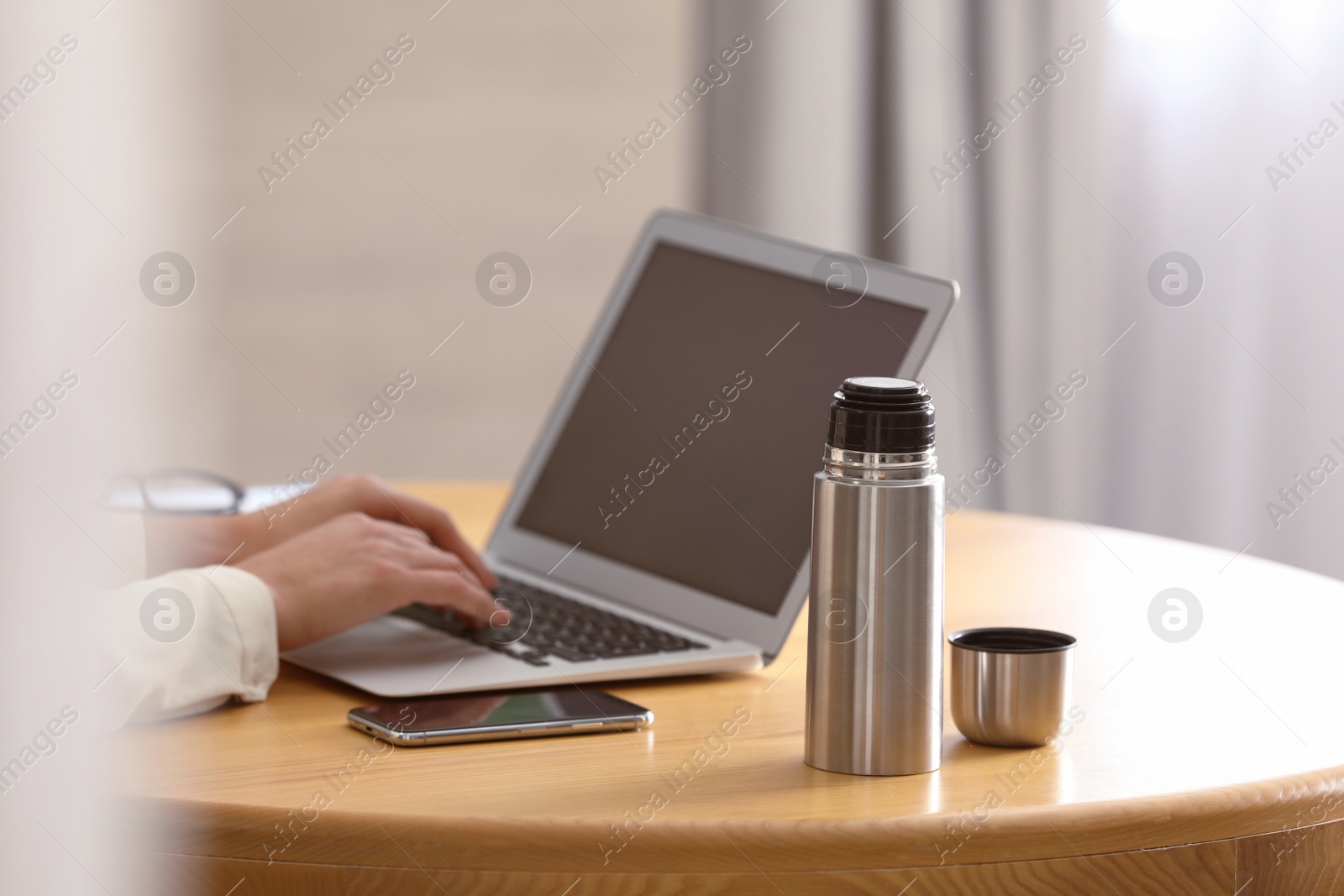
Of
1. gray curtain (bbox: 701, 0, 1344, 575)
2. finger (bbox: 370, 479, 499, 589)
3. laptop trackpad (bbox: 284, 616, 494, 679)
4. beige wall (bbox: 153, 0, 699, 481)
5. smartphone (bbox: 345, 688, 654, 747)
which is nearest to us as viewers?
smartphone (bbox: 345, 688, 654, 747)

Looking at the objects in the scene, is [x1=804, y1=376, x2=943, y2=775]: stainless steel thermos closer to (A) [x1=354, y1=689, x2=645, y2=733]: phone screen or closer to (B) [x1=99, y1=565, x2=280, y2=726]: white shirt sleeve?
(A) [x1=354, y1=689, x2=645, y2=733]: phone screen

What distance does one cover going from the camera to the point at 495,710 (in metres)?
0.73

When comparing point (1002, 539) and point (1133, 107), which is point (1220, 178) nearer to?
point (1133, 107)

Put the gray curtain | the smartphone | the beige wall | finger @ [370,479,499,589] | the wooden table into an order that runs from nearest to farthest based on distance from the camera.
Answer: the wooden table
the smartphone
finger @ [370,479,499,589]
the gray curtain
the beige wall

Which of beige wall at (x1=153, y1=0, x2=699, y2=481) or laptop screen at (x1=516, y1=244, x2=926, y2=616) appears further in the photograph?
beige wall at (x1=153, y1=0, x2=699, y2=481)

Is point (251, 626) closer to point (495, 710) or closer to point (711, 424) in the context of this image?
point (495, 710)

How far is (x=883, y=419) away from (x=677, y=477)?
0.42 m

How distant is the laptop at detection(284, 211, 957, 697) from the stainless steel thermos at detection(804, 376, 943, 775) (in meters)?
0.22

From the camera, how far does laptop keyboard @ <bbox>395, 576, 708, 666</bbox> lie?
86 centimetres

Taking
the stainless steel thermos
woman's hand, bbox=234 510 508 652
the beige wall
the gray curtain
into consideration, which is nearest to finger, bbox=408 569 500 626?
woman's hand, bbox=234 510 508 652

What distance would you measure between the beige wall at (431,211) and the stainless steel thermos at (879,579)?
2.21m

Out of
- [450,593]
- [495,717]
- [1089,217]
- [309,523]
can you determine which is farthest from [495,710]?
[1089,217]

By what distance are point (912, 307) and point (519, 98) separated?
2014 millimetres

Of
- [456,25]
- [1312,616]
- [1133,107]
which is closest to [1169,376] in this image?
[1133,107]
